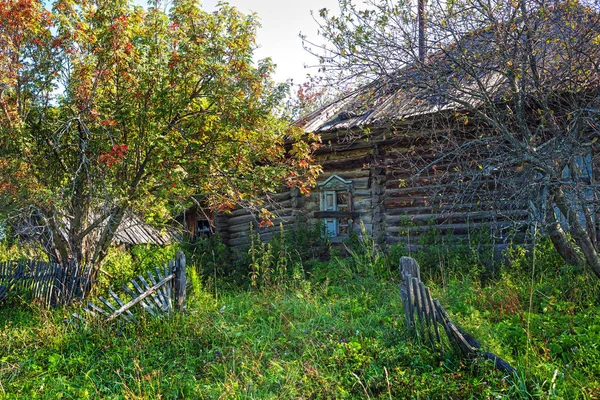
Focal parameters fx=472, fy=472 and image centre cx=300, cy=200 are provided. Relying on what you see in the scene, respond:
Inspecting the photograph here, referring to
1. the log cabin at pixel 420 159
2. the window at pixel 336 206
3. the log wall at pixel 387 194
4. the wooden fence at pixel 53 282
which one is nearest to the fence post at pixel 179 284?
the log cabin at pixel 420 159

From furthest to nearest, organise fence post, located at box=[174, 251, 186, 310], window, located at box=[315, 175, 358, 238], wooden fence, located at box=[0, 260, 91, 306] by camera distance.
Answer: window, located at box=[315, 175, 358, 238] → wooden fence, located at box=[0, 260, 91, 306] → fence post, located at box=[174, 251, 186, 310]

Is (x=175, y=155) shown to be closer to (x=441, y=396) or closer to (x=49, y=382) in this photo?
(x=49, y=382)

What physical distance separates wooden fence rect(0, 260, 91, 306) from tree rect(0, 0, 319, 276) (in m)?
0.25

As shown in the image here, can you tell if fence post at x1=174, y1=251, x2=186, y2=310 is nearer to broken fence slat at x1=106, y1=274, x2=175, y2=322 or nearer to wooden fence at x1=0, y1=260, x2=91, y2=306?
broken fence slat at x1=106, y1=274, x2=175, y2=322

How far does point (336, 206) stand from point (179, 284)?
Answer: 4.94m

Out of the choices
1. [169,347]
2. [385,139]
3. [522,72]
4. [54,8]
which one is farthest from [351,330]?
[54,8]

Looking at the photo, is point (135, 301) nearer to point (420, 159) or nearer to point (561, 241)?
point (561, 241)

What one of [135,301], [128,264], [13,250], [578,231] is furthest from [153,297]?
[13,250]

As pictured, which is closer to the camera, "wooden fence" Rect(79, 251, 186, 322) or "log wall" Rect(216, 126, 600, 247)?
"wooden fence" Rect(79, 251, 186, 322)

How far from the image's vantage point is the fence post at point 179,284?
20.8 ft

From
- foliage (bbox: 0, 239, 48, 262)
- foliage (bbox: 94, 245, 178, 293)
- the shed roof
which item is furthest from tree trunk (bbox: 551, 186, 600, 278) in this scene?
foliage (bbox: 0, 239, 48, 262)

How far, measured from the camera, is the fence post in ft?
20.8

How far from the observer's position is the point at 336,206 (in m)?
10.6

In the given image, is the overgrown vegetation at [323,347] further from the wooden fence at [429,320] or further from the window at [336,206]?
the window at [336,206]
